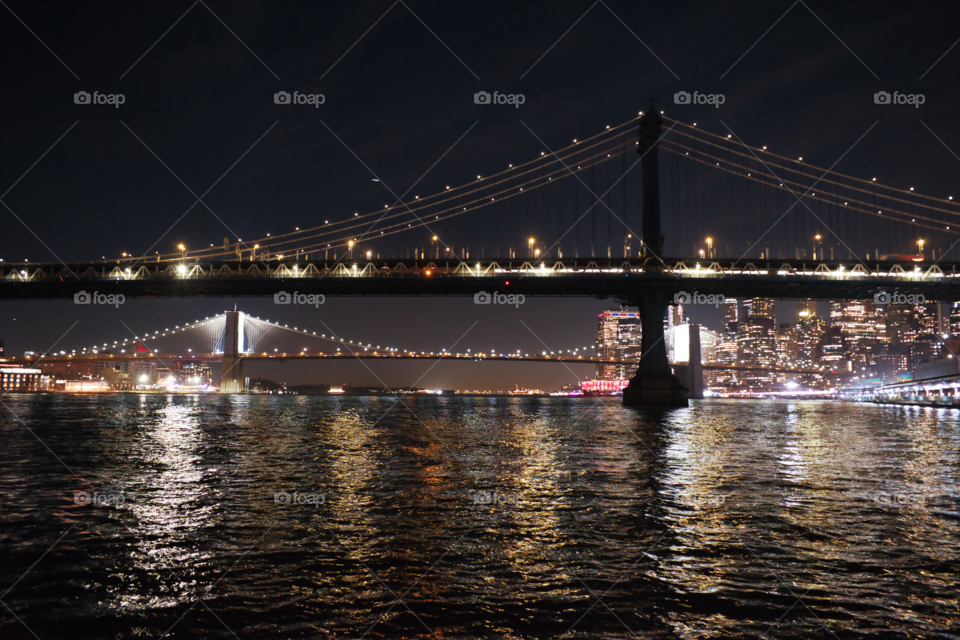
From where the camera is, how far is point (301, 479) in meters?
13.5

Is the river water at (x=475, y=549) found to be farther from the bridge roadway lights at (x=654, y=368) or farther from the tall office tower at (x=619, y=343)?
the tall office tower at (x=619, y=343)

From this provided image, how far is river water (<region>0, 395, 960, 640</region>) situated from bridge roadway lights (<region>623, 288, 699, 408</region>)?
141 feet

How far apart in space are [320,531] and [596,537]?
3565 mm

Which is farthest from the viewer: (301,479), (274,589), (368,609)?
(301,479)

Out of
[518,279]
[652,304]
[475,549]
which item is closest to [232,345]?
[518,279]

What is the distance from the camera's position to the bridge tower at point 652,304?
5941 cm

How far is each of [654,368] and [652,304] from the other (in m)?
5.88

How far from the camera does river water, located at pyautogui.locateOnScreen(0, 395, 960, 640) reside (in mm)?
5613

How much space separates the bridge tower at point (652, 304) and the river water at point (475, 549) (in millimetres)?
43086

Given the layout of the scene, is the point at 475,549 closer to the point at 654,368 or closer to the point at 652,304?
the point at 654,368

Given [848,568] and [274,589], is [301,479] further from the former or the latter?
[848,568]

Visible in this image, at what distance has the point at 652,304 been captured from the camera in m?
60.8

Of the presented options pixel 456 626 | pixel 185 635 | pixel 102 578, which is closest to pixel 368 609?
pixel 456 626

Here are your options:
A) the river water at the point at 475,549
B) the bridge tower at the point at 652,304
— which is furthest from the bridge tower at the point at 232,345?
the river water at the point at 475,549
